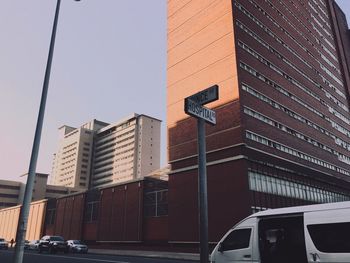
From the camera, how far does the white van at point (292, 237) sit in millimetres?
7012

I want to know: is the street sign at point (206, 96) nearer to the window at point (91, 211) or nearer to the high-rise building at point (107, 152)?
the window at point (91, 211)

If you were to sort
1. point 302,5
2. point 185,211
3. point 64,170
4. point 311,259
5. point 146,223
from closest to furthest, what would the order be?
point 311,259 < point 185,211 < point 146,223 < point 302,5 < point 64,170

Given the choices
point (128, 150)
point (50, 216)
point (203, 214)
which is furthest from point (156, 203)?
point (128, 150)

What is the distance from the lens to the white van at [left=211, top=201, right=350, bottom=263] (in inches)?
276

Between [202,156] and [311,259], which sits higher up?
[202,156]

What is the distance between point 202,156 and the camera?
545 cm

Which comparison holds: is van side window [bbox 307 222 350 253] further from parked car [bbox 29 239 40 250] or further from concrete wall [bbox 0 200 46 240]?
concrete wall [bbox 0 200 46 240]

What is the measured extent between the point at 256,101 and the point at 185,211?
47.0 feet

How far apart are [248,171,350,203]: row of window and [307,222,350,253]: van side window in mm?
23766

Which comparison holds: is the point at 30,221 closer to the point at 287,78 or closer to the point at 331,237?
the point at 287,78

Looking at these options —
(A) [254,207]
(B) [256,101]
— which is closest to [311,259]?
(A) [254,207]

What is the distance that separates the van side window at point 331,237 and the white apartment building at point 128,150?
12976 centimetres

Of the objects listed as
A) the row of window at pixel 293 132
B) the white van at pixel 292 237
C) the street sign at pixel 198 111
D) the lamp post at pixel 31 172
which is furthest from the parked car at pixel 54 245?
the street sign at pixel 198 111

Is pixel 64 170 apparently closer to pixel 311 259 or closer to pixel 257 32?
pixel 257 32
